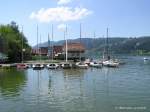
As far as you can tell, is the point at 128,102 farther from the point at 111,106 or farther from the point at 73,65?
the point at 73,65

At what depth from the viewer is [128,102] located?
135 feet

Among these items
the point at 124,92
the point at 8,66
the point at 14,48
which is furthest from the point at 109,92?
the point at 14,48

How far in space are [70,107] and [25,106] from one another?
4.73 meters

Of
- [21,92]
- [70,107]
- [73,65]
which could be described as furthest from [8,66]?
[70,107]

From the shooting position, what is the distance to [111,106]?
38.3 meters

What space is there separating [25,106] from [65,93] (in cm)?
1163

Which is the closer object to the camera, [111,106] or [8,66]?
[111,106]

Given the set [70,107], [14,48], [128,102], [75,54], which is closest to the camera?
[70,107]

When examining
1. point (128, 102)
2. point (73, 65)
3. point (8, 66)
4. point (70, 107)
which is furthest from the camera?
point (73, 65)

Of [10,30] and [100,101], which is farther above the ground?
[10,30]

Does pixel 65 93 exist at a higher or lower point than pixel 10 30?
lower

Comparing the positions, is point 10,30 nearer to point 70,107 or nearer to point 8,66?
point 8,66

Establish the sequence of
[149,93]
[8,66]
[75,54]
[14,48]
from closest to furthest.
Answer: [149,93] < [8,66] < [14,48] < [75,54]

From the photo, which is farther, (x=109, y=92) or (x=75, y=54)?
(x=75, y=54)
